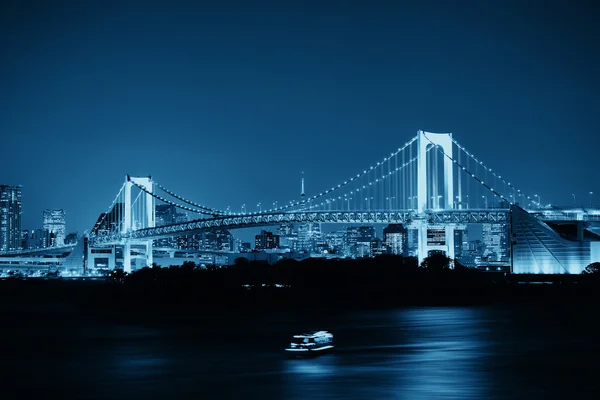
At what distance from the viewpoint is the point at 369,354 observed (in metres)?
29.1

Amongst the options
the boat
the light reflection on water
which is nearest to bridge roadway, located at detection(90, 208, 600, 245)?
the light reflection on water

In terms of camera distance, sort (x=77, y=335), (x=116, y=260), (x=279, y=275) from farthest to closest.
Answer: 1. (x=116, y=260)
2. (x=279, y=275)
3. (x=77, y=335)

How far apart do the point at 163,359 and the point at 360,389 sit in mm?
8593

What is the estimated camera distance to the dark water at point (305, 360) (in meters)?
22.2

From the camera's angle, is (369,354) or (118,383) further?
(369,354)

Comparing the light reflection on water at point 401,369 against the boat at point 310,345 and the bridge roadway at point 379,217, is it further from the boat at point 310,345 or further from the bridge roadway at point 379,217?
the bridge roadway at point 379,217

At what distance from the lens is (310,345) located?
29.1m

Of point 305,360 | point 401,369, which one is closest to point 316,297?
point 305,360

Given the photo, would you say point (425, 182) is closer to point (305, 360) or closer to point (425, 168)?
point (425, 168)

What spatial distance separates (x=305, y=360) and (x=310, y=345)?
1.38 metres

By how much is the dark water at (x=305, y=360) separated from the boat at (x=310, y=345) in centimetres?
59

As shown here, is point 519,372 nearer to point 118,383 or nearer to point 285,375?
point 285,375

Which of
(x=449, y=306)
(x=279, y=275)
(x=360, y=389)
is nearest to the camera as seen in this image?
(x=360, y=389)

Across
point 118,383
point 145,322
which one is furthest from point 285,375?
point 145,322
